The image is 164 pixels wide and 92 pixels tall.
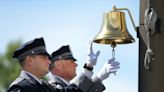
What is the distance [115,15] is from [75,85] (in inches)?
34.2

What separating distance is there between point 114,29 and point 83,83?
2.55 ft

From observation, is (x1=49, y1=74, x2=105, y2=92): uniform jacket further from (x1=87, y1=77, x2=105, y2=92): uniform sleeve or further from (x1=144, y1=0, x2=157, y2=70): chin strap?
(x1=144, y1=0, x2=157, y2=70): chin strap

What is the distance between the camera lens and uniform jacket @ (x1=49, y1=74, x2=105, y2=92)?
580cm

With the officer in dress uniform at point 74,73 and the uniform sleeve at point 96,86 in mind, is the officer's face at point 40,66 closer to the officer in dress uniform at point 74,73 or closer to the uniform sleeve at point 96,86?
the officer in dress uniform at point 74,73

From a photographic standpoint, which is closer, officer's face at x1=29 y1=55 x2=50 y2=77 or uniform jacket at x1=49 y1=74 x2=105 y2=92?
officer's face at x1=29 y1=55 x2=50 y2=77

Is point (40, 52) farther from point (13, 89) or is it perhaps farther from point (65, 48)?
point (65, 48)

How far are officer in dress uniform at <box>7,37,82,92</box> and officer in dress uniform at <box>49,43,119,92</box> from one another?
1.98 ft

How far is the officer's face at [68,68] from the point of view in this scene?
6.01m

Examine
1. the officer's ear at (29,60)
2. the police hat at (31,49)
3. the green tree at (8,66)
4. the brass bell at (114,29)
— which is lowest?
the green tree at (8,66)

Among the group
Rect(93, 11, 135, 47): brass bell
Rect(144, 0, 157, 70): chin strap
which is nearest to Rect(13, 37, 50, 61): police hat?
Rect(93, 11, 135, 47): brass bell

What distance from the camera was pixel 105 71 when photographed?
222 inches

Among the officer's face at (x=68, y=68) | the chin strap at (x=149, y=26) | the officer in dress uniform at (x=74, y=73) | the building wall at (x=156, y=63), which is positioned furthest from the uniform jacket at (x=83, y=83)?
the chin strap at (x=149, y=26)

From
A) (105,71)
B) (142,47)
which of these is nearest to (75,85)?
(105,71)

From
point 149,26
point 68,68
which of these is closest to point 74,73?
point 68,68
